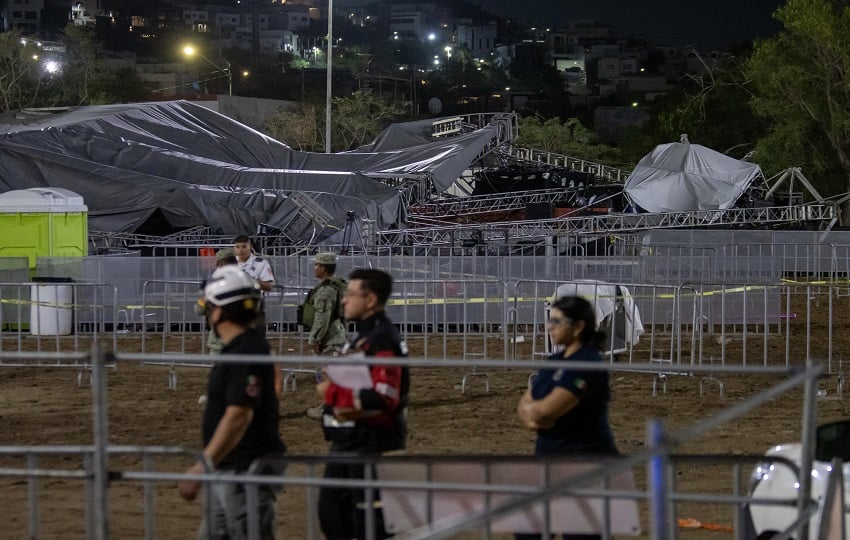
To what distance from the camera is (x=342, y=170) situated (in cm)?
3728

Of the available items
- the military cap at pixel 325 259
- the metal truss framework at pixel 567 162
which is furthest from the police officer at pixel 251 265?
the metal truss framework at pixel 567 162

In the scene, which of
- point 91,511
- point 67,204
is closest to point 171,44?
point 67,204

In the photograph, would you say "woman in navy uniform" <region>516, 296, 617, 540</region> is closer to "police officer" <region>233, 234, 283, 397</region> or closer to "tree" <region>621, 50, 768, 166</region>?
"police officer" <region>233, 234, 283, 397</region>

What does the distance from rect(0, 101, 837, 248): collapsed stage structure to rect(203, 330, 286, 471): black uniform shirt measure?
20788 mm

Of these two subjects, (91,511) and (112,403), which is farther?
(112,403)

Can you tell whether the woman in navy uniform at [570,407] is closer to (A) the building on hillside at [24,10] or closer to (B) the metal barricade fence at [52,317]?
(B) the metal barricade fence at [52,317]

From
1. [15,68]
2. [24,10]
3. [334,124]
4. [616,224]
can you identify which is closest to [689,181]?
[616,224]

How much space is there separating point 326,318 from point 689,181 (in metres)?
29.3

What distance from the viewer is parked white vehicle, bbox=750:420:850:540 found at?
5984mm

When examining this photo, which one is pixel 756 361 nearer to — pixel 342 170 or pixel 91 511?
pixel 91 511

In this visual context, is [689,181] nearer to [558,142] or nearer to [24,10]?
[558,142]

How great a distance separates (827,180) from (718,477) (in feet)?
130

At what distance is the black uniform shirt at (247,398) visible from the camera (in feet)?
18.4

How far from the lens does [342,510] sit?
20.3 feet
